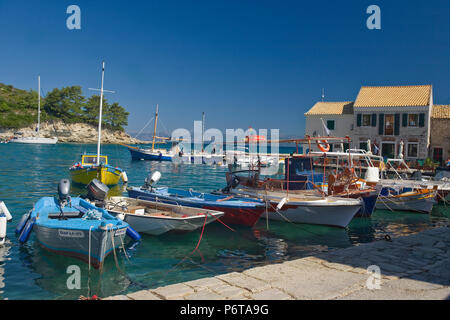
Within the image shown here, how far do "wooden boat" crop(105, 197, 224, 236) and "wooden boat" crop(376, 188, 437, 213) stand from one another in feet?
34.7

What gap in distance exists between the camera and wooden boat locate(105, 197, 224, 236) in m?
12.6

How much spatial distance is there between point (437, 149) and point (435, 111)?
4.28 meters

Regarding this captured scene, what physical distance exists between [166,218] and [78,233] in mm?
3491

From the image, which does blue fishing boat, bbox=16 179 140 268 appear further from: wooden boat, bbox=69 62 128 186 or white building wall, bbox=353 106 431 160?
white building wall, bbox=353 106 431 160

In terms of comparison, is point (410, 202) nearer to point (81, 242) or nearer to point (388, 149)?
point (81, 242)

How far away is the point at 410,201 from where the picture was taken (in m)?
18.9

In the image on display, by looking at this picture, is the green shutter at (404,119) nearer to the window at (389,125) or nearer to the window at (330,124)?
the window at (389,125)

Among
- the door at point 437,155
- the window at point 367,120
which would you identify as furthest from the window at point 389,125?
the door at point 437,155

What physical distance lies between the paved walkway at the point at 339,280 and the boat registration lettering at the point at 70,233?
402cm


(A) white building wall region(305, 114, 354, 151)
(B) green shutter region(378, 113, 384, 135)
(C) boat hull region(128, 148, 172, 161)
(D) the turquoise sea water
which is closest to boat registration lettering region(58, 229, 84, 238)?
(D) the turquoise sea water

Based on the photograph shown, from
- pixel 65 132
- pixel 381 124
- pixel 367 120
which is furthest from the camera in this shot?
pixel 65 132

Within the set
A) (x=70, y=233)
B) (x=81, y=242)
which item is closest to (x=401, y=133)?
(x=81, y=242)

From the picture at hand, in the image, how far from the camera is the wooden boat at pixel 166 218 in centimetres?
1257
